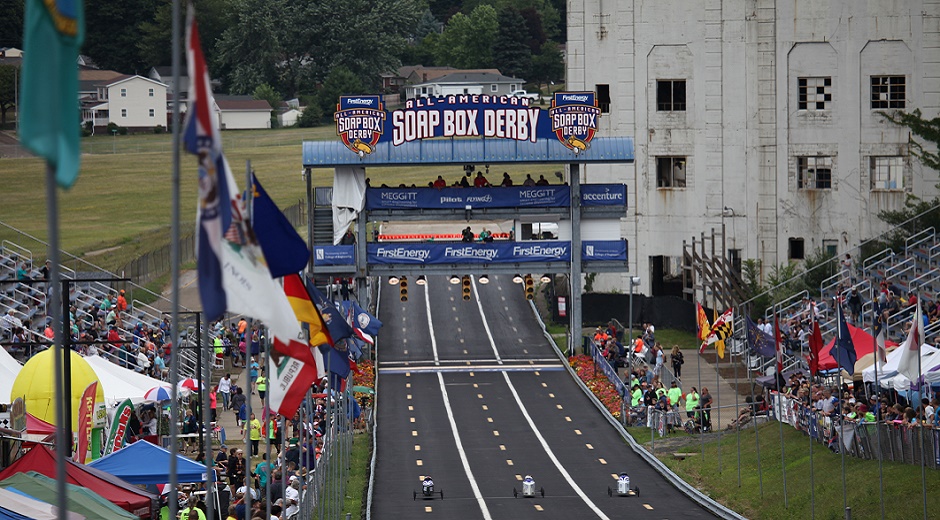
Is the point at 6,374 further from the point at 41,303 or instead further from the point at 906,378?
the point at 906,378

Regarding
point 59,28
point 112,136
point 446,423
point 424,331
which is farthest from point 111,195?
point 59,28

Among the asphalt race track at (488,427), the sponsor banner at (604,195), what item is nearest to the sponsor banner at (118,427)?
the asphalt race track at (488,427)

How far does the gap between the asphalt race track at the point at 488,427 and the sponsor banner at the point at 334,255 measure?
4795 millimetres

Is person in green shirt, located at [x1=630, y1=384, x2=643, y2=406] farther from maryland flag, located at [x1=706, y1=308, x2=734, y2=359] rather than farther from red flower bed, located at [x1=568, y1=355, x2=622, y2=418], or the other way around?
maryland flag, located at [x1=706, y1=308, x2=734, y2=359]

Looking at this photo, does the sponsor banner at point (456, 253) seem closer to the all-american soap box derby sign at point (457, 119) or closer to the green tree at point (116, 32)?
the all-american soap box derby sign at point (457, 119)

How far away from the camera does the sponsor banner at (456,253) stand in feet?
220

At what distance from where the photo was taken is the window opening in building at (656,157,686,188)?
263 ft

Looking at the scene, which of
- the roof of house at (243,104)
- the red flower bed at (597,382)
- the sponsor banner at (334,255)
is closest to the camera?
the red flower bed at (597,382)

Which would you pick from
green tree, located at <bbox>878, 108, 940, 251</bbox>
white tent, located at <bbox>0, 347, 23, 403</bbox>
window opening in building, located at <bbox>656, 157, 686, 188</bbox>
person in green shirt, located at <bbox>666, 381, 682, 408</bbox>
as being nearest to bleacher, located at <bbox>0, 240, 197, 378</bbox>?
white tent, located at <bbox>0, 347, 23, 403</bbox>

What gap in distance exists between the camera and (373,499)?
1665 inches

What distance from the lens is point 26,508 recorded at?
1011 inches

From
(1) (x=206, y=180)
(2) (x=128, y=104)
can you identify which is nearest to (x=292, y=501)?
(1) (x=206, y=180)

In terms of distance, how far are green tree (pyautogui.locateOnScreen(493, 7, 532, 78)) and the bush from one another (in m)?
29.0

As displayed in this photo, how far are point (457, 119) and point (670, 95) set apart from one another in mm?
17499
